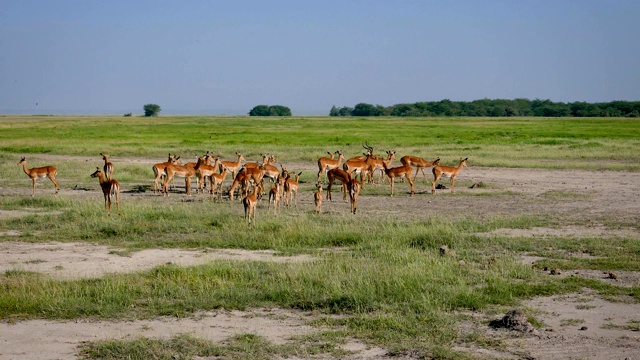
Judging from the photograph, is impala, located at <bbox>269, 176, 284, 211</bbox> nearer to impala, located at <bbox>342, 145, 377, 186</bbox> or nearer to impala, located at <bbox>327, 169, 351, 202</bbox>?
impala, located at <bbox>327, 169, 351, 202</bbox>

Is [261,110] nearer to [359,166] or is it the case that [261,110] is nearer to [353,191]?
[359,166]

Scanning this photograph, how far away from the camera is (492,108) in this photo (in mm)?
181375

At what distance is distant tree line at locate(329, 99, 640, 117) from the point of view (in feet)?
533

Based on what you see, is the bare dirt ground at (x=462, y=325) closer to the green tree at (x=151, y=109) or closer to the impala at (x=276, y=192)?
the impala at (x=276, y=192)

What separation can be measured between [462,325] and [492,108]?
17883 cm

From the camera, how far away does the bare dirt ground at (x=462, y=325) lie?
791 cm

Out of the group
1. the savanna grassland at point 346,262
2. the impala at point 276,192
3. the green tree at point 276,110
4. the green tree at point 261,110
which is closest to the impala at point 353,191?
the savanna grassland at point 346,262

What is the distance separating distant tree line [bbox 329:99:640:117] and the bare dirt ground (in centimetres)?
14713

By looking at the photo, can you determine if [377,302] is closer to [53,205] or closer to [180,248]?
[180,248]

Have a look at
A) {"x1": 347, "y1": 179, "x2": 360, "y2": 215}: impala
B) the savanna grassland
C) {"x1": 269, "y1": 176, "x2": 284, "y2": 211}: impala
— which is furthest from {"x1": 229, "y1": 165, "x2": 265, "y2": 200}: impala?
{"x1": 347, "y1": 179, "x2": 360, "y2": 215}: impala

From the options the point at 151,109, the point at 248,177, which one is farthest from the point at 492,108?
the point at 248,177

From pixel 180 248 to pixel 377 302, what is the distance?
5.20 meters

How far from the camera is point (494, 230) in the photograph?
49.0 ft

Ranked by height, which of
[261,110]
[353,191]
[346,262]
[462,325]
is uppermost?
[261,110]
